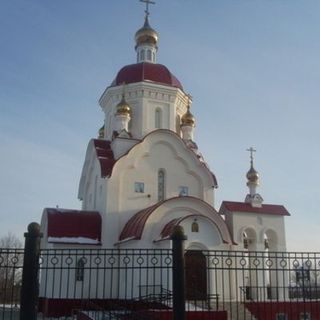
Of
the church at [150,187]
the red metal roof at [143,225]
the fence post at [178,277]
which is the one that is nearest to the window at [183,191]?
the church at [150,187]

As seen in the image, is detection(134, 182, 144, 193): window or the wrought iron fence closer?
the wrought iron fence

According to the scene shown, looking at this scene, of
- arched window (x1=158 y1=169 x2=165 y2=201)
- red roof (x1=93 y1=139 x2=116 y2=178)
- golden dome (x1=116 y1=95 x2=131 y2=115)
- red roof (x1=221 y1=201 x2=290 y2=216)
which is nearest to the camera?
red roof (x1=93 y1=139 x2=116 y2=178)

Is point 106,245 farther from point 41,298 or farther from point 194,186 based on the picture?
point 194,186

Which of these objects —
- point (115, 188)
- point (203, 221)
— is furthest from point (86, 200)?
point (203, 221)

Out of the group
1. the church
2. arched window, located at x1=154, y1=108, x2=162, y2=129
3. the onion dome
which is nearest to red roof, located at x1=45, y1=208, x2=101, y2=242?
the church

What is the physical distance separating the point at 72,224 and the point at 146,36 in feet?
40.2

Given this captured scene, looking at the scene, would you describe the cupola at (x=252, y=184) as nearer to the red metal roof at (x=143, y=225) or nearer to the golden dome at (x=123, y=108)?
the red metal roof at (x=143, y=225)

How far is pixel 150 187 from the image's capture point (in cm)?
2228

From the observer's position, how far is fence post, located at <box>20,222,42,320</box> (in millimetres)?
8297

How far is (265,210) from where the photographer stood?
23.7m

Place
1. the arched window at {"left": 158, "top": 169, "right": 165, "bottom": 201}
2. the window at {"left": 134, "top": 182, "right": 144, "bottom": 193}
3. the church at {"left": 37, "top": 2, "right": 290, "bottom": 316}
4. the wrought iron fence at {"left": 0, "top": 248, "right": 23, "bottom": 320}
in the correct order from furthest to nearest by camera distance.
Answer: the arched window at {"left": 158, "top": 169, "right": 165, "bottom": 201} < the window at {"left": 134, "top": 182, "right": 144, "bottom": 193} < the church at {"left": 37, "top": 2, "right": 290, "bottom": 316} < the wrought iron fence at {"left": 0, "top": 248, "right": 23, "bottom": 320}

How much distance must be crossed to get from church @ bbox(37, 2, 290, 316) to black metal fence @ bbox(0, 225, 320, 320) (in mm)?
1507

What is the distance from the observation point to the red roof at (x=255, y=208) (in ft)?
75.4

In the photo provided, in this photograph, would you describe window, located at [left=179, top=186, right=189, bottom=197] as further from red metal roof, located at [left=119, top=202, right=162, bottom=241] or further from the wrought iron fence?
the wrought iron fence
